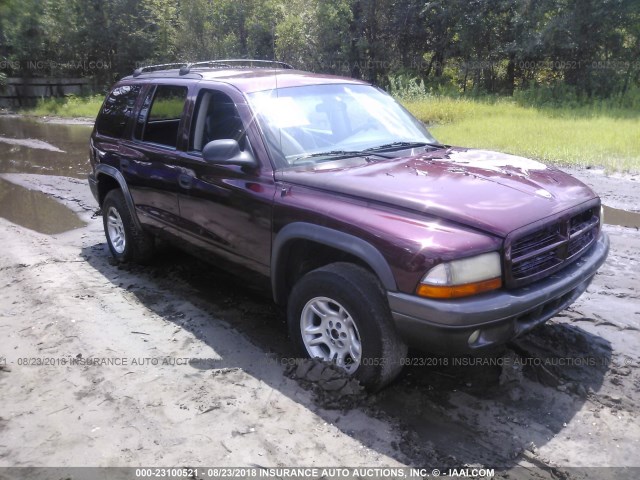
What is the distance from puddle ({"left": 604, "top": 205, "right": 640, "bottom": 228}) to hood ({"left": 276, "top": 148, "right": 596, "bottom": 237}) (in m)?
3.36

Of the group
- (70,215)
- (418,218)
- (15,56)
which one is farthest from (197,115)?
(15,56)

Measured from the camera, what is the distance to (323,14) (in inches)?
973

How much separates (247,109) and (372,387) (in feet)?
6.98

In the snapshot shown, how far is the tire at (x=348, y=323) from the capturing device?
312cm

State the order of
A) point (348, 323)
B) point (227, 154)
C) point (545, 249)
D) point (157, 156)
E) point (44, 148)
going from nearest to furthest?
point (545, 249), point (348, 323), point (227, 154), point (157, 156), point (44, 148)

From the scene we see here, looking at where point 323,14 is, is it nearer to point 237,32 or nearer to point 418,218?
point 237,32

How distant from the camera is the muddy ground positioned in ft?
9.59

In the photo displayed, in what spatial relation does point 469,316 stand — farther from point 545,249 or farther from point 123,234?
point 123,234

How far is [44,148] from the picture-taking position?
15.4m

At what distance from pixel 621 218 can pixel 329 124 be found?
4636 millimetres

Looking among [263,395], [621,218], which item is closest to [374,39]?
[621,218]

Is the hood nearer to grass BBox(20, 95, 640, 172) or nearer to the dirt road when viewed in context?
the dirt road

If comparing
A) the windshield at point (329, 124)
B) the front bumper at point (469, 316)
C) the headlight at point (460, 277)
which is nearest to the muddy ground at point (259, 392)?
the front bumper at point (469, 316)

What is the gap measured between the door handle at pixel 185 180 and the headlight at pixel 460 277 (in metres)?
2.31
